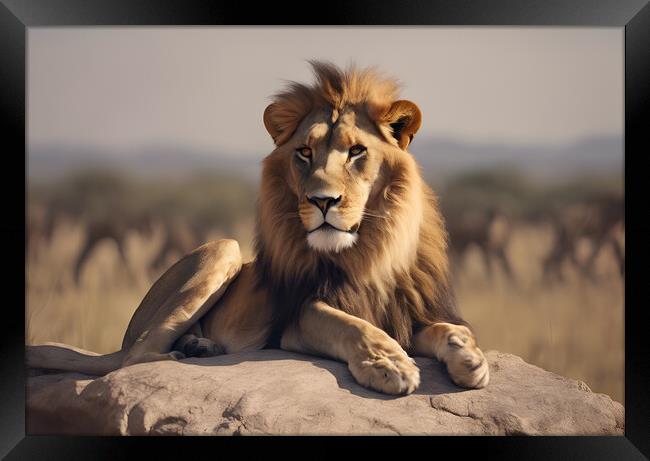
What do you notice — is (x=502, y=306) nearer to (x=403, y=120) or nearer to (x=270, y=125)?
(x=403, y=120)

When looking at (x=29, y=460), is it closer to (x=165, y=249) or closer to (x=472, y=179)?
(x=165, y=249)

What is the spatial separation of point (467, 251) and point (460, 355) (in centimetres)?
187

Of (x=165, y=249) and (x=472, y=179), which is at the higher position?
(x=472, y=179)

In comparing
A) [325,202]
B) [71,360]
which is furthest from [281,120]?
[71,360]

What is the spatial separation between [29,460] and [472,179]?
11.5 ft

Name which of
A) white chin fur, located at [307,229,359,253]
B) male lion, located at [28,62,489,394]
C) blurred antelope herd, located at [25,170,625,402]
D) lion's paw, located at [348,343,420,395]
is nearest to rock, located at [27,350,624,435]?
lion's paw, located at [348,343,420,395]

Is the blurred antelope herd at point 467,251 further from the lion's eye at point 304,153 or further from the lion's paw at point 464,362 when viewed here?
the lion's paw at point 464,362

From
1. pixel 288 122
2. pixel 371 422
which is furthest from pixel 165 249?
pixel 371 422

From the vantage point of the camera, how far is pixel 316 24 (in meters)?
5.39

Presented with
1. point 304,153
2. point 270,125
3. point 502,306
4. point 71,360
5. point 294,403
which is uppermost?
point 270,125

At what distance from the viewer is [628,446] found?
520 centimetres

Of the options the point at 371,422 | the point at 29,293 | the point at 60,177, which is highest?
the point at 60,177

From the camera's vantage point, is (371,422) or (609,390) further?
(609,390)

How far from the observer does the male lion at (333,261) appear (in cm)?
496
